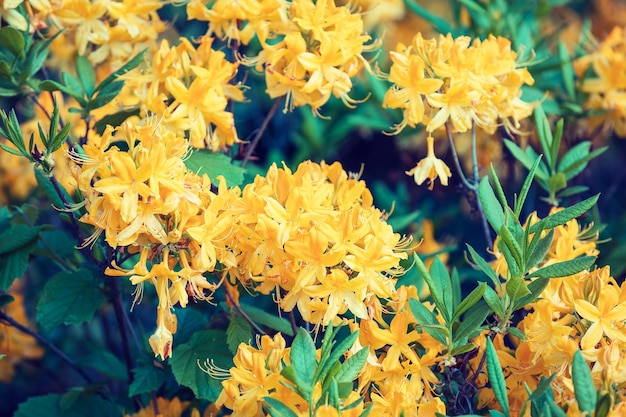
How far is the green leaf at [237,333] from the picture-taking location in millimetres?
1396

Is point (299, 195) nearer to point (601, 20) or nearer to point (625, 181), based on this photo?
point (625, 181)

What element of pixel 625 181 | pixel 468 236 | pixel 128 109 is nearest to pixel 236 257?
pixel 128 109

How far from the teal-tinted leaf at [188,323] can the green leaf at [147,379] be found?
0.09 meters

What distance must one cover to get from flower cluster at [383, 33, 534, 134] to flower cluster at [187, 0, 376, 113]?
107mm

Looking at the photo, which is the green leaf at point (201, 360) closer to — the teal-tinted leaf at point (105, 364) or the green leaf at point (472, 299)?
the teal-tinted leaf at point (105, 364)

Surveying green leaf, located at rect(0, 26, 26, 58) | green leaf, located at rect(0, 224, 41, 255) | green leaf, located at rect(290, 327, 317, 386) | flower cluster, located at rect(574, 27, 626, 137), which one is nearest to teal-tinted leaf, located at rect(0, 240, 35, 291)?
green leaf, located at rect(0, 224, 41, 255)

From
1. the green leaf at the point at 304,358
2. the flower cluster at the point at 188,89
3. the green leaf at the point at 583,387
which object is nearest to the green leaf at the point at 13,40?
the flower cluster at the point at 188,89

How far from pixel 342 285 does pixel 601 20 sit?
111 inches

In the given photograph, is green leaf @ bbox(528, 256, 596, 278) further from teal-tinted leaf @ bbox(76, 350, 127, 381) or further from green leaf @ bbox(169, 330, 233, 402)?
teal-tinted leaf @ bbox(76, 350, 127, 381)

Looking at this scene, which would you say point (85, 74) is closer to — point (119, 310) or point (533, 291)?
point (119, 310)

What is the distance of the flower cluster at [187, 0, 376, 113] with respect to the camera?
58.4 inches

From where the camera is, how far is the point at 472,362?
1.47 m

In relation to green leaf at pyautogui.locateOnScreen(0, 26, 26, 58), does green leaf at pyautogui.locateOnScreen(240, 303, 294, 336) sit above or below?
below

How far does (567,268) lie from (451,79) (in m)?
0.47
